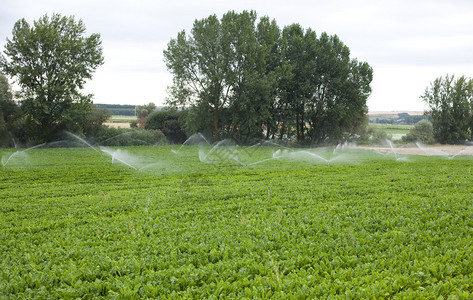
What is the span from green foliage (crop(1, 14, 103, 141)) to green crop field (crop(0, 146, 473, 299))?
1866cm

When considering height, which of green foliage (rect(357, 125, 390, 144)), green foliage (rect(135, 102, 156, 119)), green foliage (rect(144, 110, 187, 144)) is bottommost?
green foliage (rect(357, 125, 390, 144))

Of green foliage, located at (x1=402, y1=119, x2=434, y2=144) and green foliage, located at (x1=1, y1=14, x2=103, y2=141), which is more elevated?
green foliage, located at (x1=1, y1=14, x2=103, y2=141)

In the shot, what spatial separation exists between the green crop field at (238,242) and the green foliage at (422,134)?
3527cm

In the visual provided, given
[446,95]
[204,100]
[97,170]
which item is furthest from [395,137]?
[97,170]

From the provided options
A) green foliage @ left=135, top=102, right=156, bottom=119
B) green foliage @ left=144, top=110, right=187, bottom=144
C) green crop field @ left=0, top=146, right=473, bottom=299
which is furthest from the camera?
green foliage @ left=135, top=102, right=156, bottom=119

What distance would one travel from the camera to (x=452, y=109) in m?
39.9

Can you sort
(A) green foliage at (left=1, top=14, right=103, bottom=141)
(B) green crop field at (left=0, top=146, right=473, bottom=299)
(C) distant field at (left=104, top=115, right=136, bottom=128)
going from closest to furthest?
(B) green crop field at (left=0, top=146, right=473, bottom=299) < (A) green foliage at (left=1, top=14, right=103, bottom=141) < (C) distant field at (left=104, top=115, right=136, bottom=128)

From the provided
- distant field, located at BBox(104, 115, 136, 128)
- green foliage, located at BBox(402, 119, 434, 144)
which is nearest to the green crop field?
distant field, located at BBox(104, 115, 136, 128)

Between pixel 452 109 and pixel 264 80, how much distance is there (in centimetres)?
2630

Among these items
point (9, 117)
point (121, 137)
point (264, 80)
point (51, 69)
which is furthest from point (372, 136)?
point (9, 117)

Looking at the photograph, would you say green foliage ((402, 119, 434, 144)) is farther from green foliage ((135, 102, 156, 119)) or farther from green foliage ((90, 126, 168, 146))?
green foliage ((135, 102, 156, 119))

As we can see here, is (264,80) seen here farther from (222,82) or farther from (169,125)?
(169,125)

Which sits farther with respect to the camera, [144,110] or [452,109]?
[144,110]

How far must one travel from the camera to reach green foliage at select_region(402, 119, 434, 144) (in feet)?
133
